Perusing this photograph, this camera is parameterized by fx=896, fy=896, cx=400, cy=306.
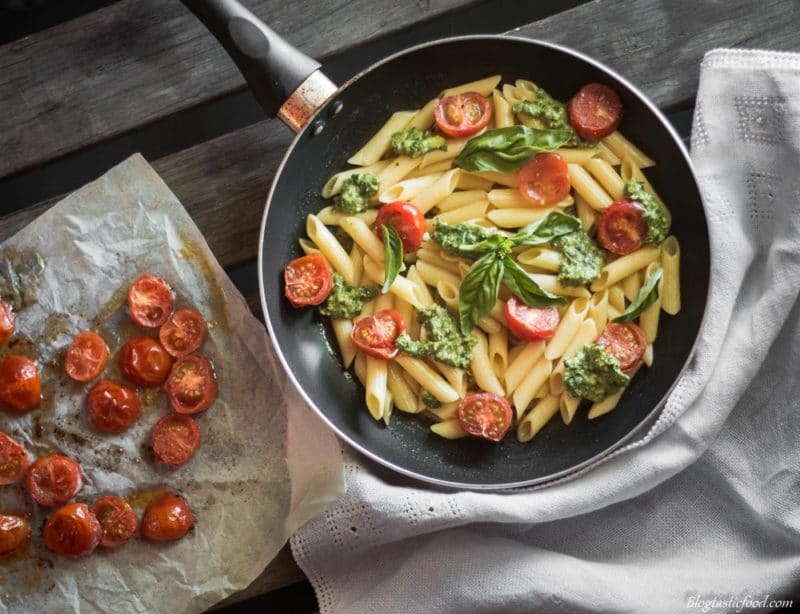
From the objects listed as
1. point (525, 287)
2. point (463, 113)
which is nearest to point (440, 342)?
point (525, 287)

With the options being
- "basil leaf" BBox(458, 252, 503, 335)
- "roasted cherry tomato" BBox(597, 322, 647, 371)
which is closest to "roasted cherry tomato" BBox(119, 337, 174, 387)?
"basil leaf" BBox(458, 252, 503, 335)

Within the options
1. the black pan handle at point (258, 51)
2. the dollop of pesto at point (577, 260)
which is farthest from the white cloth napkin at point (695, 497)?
the black pan handle at point (258, 51)

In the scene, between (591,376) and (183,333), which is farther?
(183,333)

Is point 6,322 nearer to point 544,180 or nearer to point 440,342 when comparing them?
point 440,342

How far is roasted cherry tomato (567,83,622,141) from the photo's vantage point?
97.7 inches

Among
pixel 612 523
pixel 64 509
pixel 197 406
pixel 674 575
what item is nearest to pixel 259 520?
pixel 197 406

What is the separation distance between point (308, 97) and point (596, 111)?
31.6 inches

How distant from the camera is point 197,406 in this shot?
253cm

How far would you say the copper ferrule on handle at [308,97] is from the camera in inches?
91.3

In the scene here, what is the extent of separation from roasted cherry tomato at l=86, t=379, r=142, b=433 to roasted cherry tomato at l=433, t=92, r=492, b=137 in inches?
46.2

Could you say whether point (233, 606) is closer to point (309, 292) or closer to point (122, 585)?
point (122, 585)

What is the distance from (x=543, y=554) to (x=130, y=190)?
1569 millimetres

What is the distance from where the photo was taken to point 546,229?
8.02ft

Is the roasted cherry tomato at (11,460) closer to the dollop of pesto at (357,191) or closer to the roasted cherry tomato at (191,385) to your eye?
the roasted cherry tomato at (191,385)
